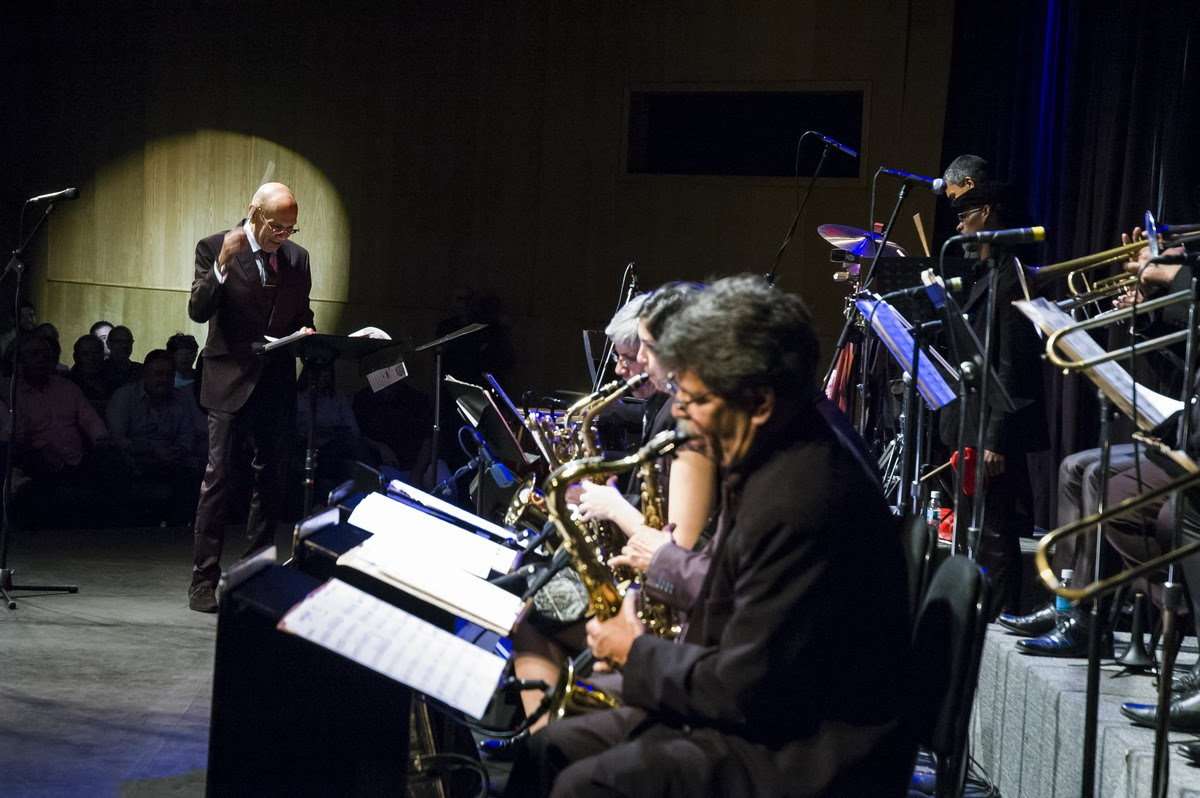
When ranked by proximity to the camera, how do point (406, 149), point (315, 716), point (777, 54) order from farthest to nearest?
point (406, 149), point (777, 54), point (315, 716)

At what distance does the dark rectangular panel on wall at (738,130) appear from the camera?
24.2 ft

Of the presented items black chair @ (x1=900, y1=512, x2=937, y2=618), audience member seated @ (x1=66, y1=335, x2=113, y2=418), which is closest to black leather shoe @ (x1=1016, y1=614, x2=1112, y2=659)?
black chair @ (x1=900, y1=512, x2=937, y2=618)

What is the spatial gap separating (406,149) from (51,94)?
10.9 feet

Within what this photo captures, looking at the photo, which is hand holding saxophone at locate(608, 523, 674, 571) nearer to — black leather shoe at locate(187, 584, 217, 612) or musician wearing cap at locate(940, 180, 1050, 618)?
musician wearing cap at locate(940, 180, 1050, 618)

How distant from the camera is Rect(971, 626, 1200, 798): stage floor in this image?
255 cm

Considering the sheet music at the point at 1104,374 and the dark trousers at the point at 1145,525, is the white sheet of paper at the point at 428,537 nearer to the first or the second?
the sheet music at the point at 1104,374

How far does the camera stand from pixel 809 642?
5.42ft

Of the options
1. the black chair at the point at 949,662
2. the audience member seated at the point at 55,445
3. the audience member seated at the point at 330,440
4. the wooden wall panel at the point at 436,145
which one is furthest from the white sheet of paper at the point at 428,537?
the wooden wall panel at the point at 436,145

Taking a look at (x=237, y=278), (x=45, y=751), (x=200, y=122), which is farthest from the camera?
(x=200, y=122)

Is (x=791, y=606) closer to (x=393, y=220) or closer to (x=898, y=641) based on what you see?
(x=898, y=641)

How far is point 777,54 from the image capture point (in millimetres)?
7332

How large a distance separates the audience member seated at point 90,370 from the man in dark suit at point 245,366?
2.74 metres

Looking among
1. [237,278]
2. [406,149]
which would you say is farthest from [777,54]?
[237,278]

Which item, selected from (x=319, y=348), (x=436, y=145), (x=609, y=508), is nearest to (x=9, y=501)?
(x=319, y=348)
